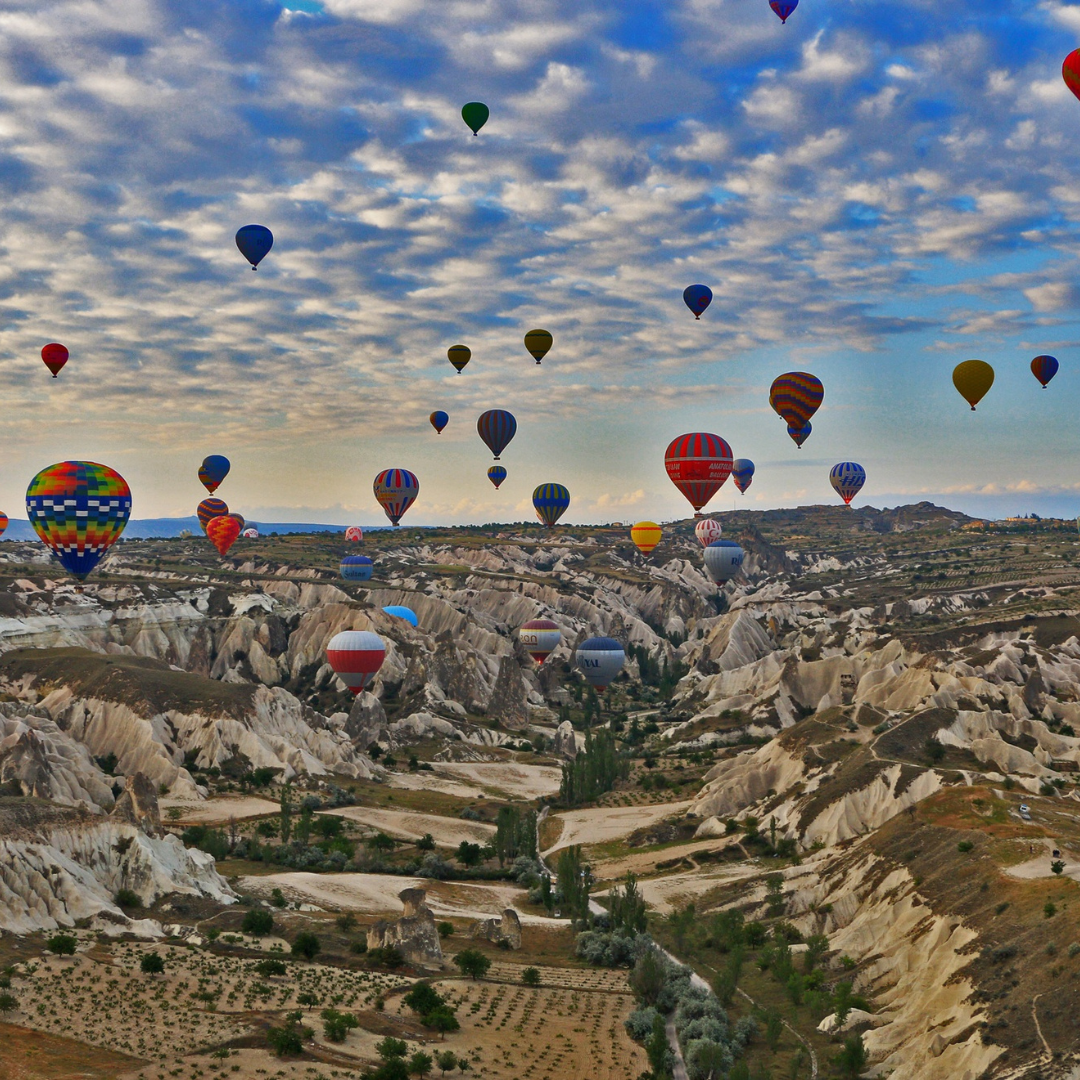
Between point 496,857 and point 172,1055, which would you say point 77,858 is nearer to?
point 172,1055

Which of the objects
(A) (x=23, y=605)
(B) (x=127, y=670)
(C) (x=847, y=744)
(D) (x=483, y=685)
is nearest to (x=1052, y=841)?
(C) (x=847, y=744)

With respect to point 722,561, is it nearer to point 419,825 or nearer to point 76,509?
point 419,825

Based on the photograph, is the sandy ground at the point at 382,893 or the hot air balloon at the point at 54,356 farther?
the hot air balloon at the point at 54,356

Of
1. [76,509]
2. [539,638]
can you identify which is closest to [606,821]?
[76,509]

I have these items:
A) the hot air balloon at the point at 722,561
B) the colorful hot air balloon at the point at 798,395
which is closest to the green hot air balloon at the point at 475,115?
the colorful hot air balloon at the point at 798,395

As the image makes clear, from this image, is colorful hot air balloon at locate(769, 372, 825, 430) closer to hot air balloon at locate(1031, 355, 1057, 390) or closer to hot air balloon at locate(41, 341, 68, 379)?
hot air balloon at locate(1031, 355, 1057, 390)

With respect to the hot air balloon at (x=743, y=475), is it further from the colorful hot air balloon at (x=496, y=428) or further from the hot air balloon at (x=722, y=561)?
the colorful hot air balloon at (x=496, y=428)

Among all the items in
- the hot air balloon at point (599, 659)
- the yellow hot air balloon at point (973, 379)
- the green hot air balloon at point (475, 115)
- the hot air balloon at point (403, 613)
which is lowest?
the hot air balloon at point (599, 659)

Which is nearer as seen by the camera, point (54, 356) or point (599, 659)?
point (54, 356)
